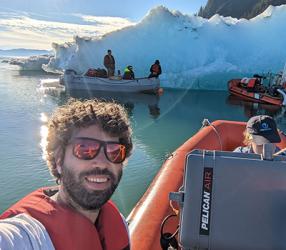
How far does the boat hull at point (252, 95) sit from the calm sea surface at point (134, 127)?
0.20m

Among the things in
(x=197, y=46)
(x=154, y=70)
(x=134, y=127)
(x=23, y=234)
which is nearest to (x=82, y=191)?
(x=23, y=234)

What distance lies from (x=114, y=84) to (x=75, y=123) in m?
10.1

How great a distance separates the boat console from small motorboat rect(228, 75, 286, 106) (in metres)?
9.05

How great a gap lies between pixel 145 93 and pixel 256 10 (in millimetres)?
31172

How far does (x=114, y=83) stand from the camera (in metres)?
11.1

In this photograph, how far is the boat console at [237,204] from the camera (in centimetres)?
129

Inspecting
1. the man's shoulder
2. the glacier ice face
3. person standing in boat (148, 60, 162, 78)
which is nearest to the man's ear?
the man's shoulder

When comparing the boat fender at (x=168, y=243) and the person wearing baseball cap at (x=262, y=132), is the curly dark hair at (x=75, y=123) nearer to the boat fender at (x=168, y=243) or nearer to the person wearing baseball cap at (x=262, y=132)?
the boat fender at (x=168, y=243)

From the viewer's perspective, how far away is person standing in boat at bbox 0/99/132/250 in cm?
108

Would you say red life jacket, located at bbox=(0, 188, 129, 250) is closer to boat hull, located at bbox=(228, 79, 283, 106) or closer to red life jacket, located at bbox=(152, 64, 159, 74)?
boat hull, located at bbox=(228, 79, 283, 106)

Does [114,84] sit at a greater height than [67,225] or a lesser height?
lesser

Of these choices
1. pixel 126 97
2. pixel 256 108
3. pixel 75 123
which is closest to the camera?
pixel 75 123

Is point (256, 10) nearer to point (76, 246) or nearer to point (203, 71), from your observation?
point (203, 71)

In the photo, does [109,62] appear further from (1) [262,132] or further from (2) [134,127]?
(1) [262,132]
